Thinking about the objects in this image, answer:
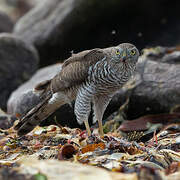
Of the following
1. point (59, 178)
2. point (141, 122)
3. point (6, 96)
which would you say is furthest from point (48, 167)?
point (6, 96)

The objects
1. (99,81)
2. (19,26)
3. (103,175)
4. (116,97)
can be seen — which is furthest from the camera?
(19,26)

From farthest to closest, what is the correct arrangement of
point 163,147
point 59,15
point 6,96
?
point 59,15 → point 6,96 → point 163,147

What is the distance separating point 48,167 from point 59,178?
125 mm

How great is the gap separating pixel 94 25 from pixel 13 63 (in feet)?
9.06

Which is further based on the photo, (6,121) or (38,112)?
(6,121)

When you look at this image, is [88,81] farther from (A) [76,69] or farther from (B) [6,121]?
(B) [6,121]

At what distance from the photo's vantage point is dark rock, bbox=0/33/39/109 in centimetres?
765

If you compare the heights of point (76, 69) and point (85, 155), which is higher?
point (76, 69)

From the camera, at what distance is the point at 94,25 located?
9648 millimetres

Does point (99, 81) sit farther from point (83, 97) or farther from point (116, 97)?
point (116, 97)

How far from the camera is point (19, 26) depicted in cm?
988

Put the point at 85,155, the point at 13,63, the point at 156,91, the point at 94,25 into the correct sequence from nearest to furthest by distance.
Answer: the point at 85,155 → the point at 156,91 → the point at 13,63 → the point at 94,25

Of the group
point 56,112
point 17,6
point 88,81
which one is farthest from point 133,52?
point 17,6

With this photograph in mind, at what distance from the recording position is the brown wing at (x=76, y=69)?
4.69 metres
